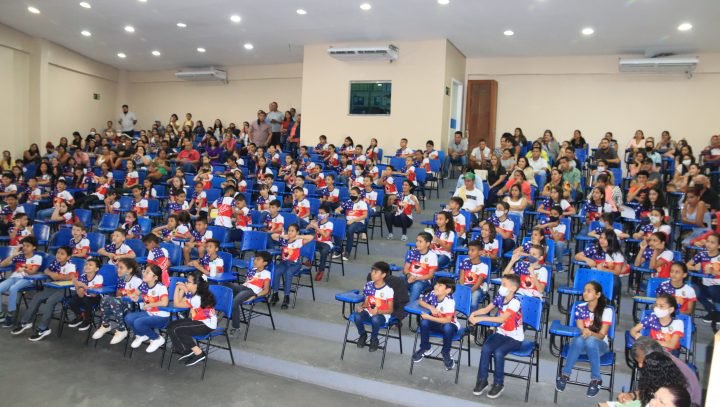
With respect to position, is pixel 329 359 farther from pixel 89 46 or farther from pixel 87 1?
pixel 89 46

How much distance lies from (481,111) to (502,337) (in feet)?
31.5

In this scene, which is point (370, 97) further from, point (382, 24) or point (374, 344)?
point (374, 344)

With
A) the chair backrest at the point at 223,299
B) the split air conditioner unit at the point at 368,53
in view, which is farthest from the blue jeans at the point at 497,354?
the split air conditioner unit at the point at 368,53

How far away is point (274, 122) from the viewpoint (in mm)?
15367

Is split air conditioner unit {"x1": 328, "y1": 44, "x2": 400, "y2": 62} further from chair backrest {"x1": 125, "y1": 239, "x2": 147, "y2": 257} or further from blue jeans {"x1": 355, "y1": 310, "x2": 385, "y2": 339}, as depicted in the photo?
blue jeans {"x1": 355, "y1": 310, "x2": 385, "y2": 339}

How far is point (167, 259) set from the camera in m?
7.66

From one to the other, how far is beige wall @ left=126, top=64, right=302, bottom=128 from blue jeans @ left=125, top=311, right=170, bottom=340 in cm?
1097

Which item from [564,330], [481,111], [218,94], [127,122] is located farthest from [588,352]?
[127,122]

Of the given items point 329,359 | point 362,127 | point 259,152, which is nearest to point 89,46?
point 259,152

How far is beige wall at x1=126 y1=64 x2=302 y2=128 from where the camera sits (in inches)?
663

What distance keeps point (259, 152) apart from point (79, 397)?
25.4 feet

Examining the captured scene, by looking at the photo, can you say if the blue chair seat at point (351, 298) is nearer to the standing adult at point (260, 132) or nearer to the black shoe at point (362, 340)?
the black shoe at point (362, 340)

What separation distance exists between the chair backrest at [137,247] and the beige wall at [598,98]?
9.15m

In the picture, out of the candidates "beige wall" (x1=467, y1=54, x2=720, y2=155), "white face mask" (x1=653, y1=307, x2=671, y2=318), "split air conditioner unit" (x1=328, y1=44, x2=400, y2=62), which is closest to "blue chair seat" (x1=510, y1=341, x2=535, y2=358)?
"white face mask" (x1=653, y1=307, x2=671, y2=318)
